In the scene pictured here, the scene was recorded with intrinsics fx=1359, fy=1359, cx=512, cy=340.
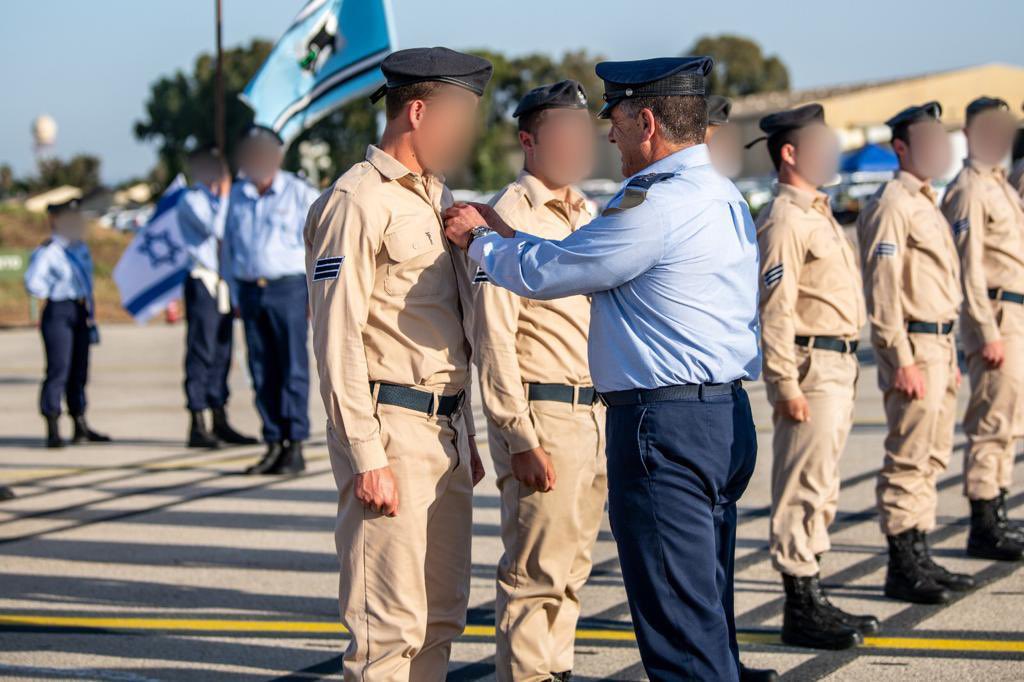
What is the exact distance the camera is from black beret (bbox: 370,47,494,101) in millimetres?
3893

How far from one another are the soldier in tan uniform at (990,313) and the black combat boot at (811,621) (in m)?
1.63

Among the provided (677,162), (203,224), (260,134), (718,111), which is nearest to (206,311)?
(203,224)

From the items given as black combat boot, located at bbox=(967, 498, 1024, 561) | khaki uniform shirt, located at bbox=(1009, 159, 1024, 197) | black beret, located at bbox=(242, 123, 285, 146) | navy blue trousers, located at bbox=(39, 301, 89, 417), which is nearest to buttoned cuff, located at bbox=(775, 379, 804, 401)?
black combat boot, located at bbox=(967, 498, 1024, 561)

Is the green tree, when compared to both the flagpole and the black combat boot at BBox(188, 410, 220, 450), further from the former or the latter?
the black combat boot at BBox(188, 410, 220, 450)

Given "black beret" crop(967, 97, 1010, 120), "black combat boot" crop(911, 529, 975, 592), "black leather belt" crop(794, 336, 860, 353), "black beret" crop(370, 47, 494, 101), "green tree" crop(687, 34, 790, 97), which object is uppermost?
"green tree" crop(687, 34, 790, 97)

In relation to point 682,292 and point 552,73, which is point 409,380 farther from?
point 552,73

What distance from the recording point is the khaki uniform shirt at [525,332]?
4.41 meters

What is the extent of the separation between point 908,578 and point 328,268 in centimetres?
338

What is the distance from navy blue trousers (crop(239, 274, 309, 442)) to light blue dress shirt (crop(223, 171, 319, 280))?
10 cm

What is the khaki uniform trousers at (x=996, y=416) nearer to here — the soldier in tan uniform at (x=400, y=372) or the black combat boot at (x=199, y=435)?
the soldier in tan uniform at (x=400, y=372)

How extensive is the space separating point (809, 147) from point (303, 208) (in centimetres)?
459

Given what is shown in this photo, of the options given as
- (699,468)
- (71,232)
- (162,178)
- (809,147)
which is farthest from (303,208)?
(162,178)

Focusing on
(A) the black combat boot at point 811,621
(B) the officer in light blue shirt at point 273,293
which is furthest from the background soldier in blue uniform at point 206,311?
(A) the black combat boot at point 811,621

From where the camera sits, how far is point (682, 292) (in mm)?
3711
